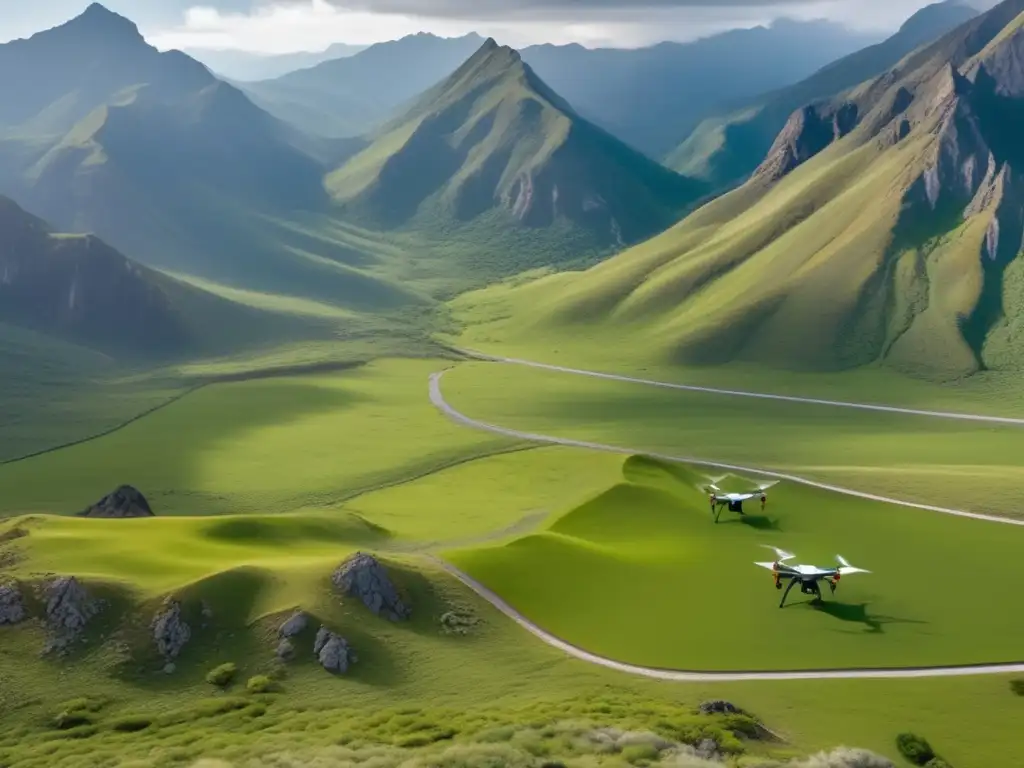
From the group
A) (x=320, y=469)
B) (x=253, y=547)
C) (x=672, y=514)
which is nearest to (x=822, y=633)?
(x=672, y=514)

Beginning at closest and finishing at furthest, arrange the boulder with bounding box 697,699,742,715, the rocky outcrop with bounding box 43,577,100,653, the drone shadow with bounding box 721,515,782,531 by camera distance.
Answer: the boulder with bounding box 697,699,742,715 → the rocky outcrop with bounding box 43,577,100,653 → the drone shadow with bounding box 721,515,782,531

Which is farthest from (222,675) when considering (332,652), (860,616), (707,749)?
Answer: (860,616)

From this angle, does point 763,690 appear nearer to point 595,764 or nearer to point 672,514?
point 595,764

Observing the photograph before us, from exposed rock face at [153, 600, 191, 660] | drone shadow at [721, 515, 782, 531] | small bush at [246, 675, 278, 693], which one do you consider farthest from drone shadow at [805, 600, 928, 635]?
exposed rock face at [153, 600, 191, 660]

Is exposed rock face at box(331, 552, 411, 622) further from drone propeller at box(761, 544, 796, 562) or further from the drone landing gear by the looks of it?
drone propeller at box(761, 544, 796, 562)

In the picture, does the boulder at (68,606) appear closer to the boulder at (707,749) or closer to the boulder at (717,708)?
the boulder at (717,708)

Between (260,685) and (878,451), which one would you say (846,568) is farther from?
(878,451)

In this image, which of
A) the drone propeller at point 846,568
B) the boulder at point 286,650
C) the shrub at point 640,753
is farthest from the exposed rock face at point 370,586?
the drone propeller at point 846,568
